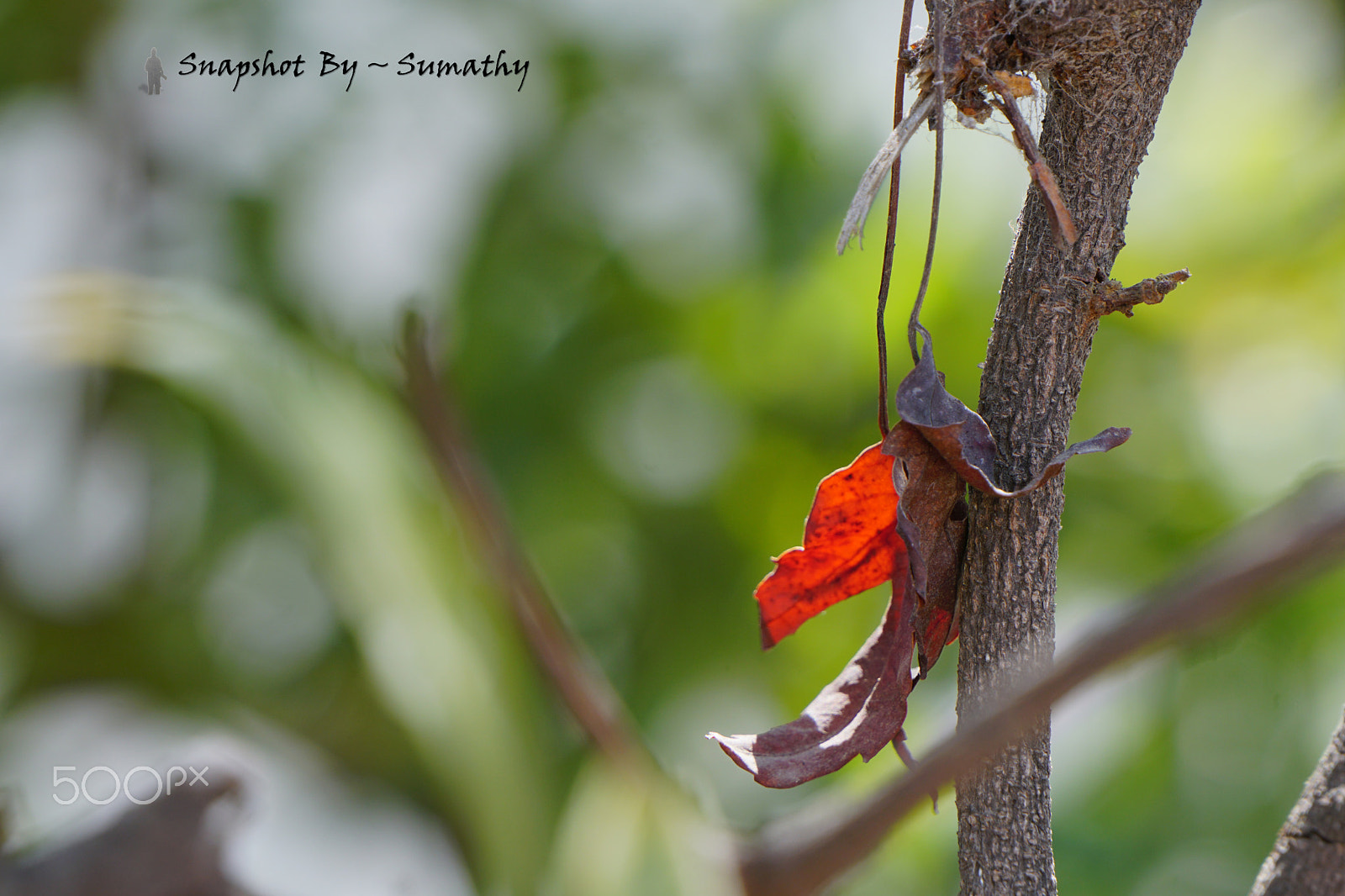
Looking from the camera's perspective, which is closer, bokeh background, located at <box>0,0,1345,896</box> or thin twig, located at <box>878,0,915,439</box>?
thin twig, located at <box>878,0,915,439</box>

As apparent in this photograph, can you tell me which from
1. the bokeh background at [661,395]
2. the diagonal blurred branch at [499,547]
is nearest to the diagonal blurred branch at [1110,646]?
the diagonal blurred branch at [499,547]

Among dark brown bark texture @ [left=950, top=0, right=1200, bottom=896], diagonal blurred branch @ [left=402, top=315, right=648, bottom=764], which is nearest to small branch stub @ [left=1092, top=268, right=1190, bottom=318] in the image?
dark brown bark texture @ [left=950, top=0, right=1200, bottom=896]

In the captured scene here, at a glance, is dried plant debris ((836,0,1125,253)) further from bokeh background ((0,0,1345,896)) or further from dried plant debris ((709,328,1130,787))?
bokeh background ((0,0,1345,896))

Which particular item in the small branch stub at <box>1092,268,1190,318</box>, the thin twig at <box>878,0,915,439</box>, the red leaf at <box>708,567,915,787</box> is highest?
the thin twig at <box>878,0,915,439</box>

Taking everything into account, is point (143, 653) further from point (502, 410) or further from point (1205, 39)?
point (1205, 39)

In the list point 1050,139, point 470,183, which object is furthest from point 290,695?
point 1050,139
